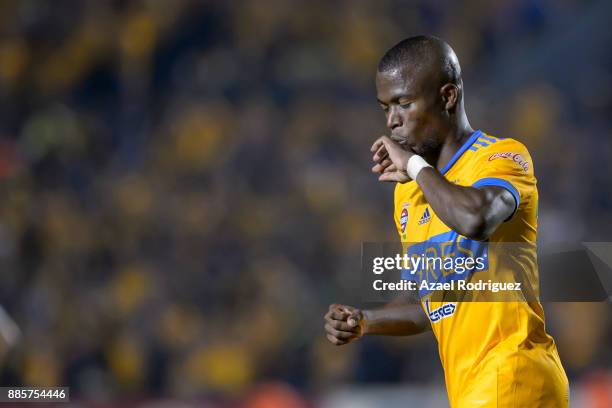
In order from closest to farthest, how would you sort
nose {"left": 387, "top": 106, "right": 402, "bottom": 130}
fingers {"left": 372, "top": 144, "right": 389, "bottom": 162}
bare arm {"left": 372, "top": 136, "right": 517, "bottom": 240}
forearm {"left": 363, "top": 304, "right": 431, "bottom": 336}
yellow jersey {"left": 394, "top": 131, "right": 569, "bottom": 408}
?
bare arm {"left": 372, "top": 136, "right": 517, "bottom": 240} → yellow jersey {"left": 394, "top": 131, "right": 569, "bottom": 408} → fingers {"left": 372, "top": 144, "right": 389, "bottom": 162} → nose {"left": 387, "top": 106, "right": 402, "bottom": 130} → forearm {"left": 363, "top": 304, "right": 431, "bottom": 336}

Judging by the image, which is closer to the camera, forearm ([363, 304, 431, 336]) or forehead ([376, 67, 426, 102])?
forehead ([376, 67, 426, 102])

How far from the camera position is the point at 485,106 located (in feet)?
32.3

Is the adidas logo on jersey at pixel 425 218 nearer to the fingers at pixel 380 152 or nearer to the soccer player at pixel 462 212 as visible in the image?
A: the soccer player at pixel 462 212

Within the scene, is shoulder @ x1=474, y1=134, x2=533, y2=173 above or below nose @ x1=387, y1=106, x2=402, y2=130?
below

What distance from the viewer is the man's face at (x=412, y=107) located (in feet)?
10.9

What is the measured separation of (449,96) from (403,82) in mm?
203

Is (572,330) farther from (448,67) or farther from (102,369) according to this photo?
(448,67)

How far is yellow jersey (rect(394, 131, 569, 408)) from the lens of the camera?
10.2 feet

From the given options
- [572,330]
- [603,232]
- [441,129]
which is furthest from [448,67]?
[603,232]

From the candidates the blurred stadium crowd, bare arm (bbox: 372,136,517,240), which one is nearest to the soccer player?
bare arm (bbox: 372,136,517,240)

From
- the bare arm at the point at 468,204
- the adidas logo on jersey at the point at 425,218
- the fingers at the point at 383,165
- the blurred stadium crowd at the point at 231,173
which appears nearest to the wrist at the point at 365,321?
the adidas logo on jersey at the point at 425,218

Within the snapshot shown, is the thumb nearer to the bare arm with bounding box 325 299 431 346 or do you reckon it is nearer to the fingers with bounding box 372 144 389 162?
the bare arm with bounding box 325 299 431 346

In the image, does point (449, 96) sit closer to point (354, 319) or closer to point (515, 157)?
point (515, 157)

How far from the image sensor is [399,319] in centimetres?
368
